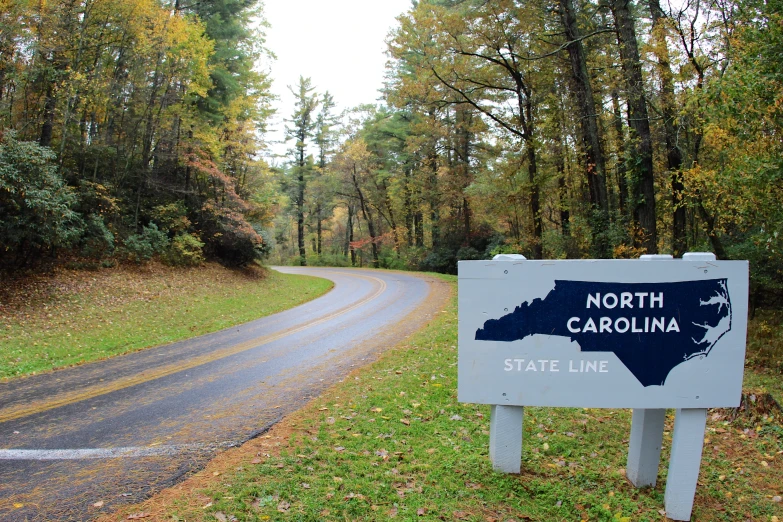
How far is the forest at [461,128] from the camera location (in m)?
Result: 8.82

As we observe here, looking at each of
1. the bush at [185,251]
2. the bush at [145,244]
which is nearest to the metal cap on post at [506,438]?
the bush at [145,244]

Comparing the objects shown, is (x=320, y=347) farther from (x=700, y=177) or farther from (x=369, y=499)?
(x=700, y=177)

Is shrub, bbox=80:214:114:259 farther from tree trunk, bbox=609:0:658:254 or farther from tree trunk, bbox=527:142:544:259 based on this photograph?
tree trunk, bbox=609:0:658:254

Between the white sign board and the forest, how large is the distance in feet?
15.9

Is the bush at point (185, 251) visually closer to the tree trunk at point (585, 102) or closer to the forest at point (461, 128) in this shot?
the forest at point (461, 128)

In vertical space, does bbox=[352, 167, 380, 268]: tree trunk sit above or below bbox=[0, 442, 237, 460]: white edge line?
above

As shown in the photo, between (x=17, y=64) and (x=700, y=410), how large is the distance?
19.0m

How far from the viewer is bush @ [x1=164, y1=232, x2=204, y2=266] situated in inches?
741

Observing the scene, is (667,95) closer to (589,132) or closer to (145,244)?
(589,132)

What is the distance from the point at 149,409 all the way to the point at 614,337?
18.2 ft

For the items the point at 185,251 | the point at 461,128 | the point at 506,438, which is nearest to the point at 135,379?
the point at 506,438

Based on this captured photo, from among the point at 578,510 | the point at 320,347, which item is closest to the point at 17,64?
the point at 320,347

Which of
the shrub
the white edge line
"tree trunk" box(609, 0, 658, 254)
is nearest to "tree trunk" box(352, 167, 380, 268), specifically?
the shrub

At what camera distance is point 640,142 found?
36.6 ft
